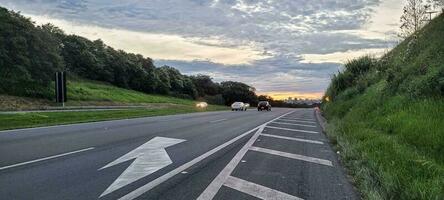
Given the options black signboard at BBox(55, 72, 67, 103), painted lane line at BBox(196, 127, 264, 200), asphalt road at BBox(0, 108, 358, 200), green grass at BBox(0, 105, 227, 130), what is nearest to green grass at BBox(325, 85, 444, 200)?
asphalt road at BBox(0, 108, 358, 200)

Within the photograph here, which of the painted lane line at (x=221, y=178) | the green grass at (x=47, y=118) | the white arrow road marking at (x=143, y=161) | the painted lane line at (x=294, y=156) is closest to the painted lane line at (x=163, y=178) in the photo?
the white arrow road marking at (x=143, y=161)

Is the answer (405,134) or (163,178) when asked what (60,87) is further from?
Result: (163,178)

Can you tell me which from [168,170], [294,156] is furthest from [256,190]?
[294,156]

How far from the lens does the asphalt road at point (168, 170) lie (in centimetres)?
754

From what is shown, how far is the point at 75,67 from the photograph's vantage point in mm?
91875

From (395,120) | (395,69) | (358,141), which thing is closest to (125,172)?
(358,141)

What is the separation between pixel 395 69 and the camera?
827 inches

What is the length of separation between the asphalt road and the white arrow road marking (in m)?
0.01

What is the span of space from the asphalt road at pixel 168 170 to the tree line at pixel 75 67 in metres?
39.5

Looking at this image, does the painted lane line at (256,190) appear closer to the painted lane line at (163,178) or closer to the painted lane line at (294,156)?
the painted lane line at (163,178)

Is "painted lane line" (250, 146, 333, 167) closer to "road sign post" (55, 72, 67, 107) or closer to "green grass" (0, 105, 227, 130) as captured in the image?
"green grass" (0, 105, 227, 130)

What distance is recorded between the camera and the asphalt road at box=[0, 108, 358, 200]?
24.7ft

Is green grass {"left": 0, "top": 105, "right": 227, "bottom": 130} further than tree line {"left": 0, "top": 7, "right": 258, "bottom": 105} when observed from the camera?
No

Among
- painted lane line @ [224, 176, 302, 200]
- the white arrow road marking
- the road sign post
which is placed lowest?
painted lane line @ [224, 176, 302, 200]
